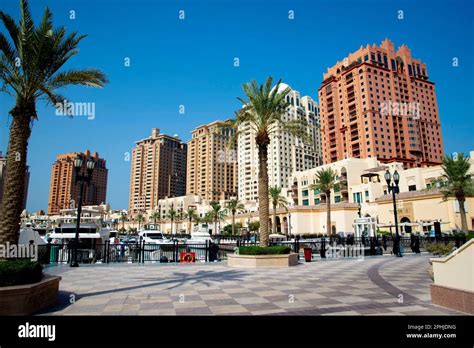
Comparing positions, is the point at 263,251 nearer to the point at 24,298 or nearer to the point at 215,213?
the point at 24,298

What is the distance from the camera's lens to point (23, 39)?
9.23 m

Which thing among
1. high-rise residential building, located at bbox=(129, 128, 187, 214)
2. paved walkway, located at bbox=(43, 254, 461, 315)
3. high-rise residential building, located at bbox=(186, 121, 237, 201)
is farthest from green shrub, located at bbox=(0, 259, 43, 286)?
high-rise residential building, located at bbox=(129, 128, 187, 214)

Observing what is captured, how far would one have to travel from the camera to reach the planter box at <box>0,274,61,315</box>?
642 centimetres

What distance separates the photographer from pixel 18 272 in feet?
22.4

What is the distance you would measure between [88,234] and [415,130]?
118 m

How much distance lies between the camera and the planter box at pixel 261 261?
16828mm

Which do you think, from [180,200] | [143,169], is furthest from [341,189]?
[143,169]

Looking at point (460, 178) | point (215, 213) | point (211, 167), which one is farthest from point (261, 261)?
point (211, 167)

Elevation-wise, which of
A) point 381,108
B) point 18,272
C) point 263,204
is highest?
point 381,108

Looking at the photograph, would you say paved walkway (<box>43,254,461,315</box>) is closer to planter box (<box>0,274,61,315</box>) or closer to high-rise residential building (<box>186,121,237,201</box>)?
planter box (<box>0,274,61,315</box>)

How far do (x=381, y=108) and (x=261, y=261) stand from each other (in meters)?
106

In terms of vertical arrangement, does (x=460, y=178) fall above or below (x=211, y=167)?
below
